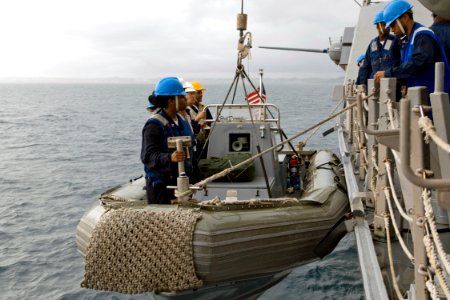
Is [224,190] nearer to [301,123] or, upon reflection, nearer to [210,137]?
[210,137]

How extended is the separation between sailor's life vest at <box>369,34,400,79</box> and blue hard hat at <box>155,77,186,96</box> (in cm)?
228

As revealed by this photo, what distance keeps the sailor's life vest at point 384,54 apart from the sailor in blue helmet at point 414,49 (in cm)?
94

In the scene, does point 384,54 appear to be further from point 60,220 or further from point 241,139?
point 60,220

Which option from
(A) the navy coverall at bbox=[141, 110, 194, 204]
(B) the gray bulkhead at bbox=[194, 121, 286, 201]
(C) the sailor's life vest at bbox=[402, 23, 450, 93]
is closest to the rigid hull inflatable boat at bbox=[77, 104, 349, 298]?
(A) the navy coverall at bbox=[141, 110, 194, 204]

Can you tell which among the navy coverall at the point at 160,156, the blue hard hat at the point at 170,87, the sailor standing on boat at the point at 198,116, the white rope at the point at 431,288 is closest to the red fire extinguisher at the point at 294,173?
the sailor standing on boat at the point at 198,116

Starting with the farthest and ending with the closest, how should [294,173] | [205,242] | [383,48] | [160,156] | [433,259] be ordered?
[294,173], [383,48], [160,156], [205,242], [433,259]

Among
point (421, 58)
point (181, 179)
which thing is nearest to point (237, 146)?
point (181, 179)

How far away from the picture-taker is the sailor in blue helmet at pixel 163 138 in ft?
15.1

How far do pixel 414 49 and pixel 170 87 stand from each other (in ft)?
7.10

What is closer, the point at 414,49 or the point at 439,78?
the point at 439,78

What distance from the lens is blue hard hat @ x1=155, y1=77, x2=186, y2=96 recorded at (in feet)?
15.2

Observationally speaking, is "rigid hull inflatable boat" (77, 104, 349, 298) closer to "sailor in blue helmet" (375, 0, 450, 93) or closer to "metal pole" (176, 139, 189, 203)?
"metal pole" (176, 139, 189, 203)

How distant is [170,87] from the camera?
184 inches

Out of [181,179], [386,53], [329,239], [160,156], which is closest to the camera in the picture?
[181,179]
